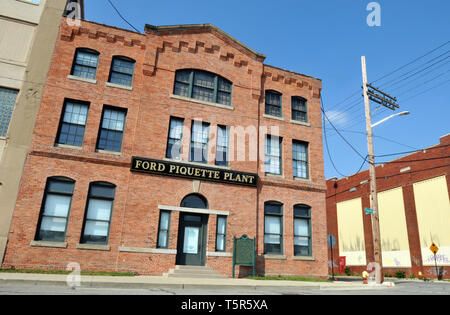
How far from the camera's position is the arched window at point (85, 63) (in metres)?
16.8

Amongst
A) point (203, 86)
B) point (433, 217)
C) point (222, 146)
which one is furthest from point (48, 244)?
point (433, 217)

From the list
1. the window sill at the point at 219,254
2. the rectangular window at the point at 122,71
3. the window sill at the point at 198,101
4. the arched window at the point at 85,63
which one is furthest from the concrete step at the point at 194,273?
the arched window at the point at 85,63

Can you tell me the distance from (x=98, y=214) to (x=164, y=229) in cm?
319

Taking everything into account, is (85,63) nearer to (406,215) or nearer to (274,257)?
(274,257)

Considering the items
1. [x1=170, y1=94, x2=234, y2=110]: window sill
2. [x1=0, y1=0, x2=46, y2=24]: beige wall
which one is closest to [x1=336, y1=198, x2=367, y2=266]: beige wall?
[x1=170, y1=94, x2=234, y2=110]: window sill

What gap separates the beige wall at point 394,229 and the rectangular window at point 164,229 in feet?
84.8

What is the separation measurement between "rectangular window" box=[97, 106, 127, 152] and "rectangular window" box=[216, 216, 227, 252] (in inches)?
252

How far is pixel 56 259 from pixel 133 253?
322cm

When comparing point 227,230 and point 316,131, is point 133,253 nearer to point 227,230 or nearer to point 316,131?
point 227,230

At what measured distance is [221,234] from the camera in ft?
54.7

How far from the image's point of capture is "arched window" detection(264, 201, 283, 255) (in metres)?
17.8

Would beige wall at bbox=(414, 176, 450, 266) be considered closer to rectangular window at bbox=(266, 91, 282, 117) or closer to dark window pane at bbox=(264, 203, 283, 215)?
rectangular window at bbox=(266, 91, 282, 117)
